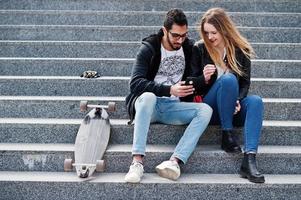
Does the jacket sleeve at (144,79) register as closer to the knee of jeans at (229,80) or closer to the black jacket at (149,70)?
the black jacket at (149,70)

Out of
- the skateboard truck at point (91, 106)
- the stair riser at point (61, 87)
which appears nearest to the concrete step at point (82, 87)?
the stair riser at point (61, 87)

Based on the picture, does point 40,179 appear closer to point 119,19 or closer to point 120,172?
point 120,172

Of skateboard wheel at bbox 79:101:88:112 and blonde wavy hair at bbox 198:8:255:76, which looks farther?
skateboard wheel at bbox 79:101:88:112

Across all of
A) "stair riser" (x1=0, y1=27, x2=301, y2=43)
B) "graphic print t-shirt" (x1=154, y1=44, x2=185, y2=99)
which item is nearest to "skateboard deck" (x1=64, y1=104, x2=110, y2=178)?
"graphic print t-shirt" (x1=154, y1=44, x2=185, y2=99)

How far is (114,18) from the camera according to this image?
4957mm

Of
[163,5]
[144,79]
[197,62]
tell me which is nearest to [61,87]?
[144,79]

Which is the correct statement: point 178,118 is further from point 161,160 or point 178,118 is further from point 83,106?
point 83,106

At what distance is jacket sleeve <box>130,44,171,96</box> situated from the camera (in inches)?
117

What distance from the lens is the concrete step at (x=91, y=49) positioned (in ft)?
14.1

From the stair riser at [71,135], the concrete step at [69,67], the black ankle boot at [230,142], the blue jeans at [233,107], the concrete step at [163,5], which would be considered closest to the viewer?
the blue jeans at [233,107]

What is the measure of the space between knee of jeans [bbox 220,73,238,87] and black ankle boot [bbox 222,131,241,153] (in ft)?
1.07

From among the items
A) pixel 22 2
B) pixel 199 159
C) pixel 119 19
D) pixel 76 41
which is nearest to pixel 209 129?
pixel 199 159

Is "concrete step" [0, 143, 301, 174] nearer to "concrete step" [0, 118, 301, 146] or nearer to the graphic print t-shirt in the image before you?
"concrete step" [0, 118, 301, 146]

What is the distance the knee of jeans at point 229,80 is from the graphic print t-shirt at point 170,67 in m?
0.35
